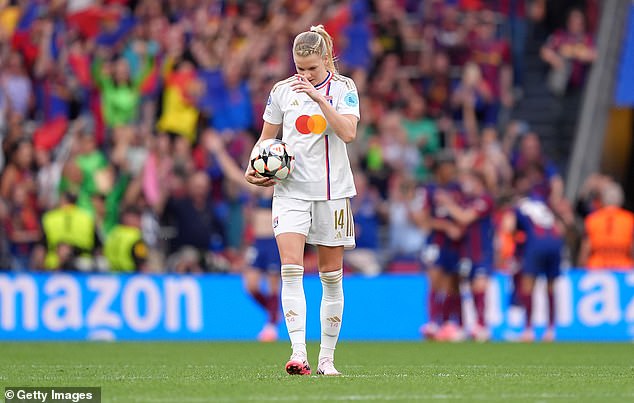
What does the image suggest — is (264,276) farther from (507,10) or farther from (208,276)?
(507,10)

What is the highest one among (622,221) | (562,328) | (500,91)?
(500,91)

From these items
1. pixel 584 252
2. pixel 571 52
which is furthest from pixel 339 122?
pixel 571 52

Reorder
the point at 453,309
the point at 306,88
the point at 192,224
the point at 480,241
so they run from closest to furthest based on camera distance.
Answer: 1. the point at 306,88
2. the point at 480,241
3. the point at 453,309
4. the point at 192,224

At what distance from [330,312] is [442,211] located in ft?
27.1

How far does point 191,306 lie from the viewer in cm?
1811

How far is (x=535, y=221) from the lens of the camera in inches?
691

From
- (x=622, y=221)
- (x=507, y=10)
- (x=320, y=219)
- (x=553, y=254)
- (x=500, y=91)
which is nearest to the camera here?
(x=320, y=219)

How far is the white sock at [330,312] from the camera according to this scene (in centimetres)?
932

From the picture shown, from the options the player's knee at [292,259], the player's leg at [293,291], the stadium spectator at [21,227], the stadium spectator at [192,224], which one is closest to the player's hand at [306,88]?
the player's leg at [293,291]

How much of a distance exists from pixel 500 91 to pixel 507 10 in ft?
7.05

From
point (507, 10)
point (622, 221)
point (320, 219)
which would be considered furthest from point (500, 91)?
point (320, 219)

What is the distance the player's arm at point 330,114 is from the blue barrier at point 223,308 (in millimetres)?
8535

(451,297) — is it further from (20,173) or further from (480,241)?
(20,173)

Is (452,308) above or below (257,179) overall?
below
